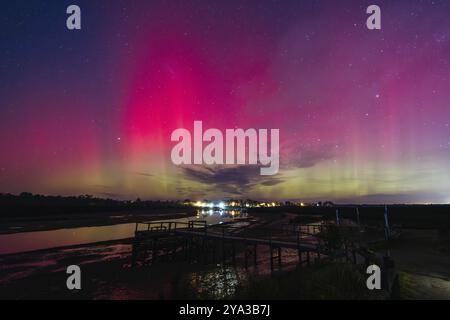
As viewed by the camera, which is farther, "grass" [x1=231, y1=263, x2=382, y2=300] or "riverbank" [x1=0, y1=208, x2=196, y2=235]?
"riverbank" [x1=0, y1=208, x2=196, y2=235]

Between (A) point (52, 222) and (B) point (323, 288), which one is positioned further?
(A) point (52, 222)

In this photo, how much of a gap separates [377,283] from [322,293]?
231 cm

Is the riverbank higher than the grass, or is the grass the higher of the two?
the grass

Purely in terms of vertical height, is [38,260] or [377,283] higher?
[377,283]

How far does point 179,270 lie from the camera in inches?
944

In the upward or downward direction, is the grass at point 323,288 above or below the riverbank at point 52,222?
above

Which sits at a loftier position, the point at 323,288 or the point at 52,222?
the point at 323,288

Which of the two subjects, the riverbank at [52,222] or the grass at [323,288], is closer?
the grass at [323,288]
